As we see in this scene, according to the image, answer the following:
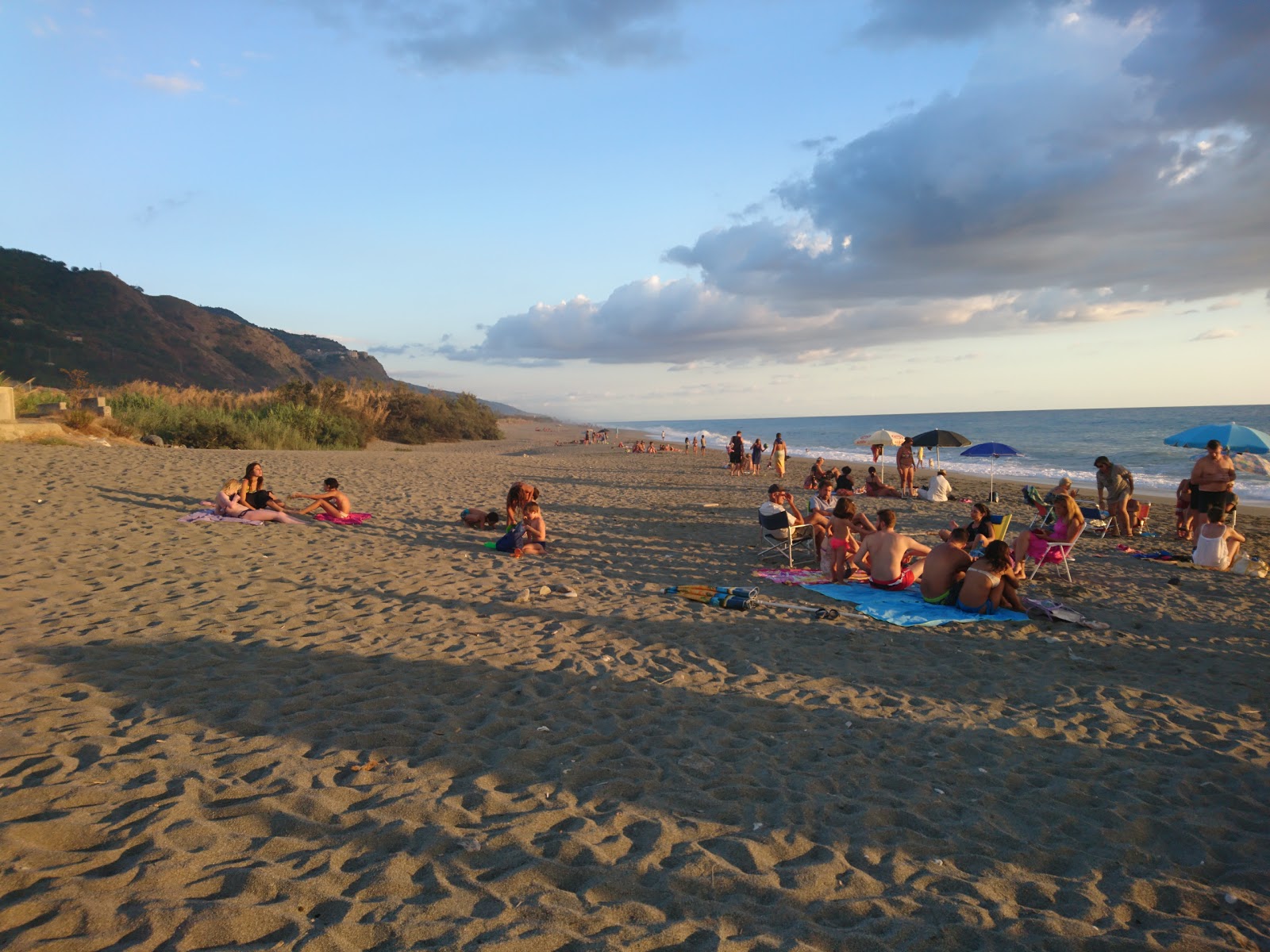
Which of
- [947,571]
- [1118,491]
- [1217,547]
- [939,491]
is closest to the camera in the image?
[947,571]

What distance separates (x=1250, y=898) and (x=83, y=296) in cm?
6596

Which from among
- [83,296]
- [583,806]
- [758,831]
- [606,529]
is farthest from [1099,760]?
[83,296]

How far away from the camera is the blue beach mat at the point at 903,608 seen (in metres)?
6.53

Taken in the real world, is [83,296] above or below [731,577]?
above

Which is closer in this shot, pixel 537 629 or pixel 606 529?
pixel 537 629

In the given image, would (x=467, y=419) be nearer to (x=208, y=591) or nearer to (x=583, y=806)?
(x=208, y=591)

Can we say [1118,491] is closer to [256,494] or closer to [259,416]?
[256,494]

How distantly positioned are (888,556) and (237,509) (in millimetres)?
7887

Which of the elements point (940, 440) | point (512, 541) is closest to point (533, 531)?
point (512, 541)

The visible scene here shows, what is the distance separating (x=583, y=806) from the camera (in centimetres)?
318

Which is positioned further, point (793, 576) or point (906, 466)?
point (906, 466)

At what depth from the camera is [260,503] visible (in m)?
9.83

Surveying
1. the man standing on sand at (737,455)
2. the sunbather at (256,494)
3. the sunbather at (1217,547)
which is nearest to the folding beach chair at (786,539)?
the sunbather at (1217,547)

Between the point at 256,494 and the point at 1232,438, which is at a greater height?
the point at 1232,438
